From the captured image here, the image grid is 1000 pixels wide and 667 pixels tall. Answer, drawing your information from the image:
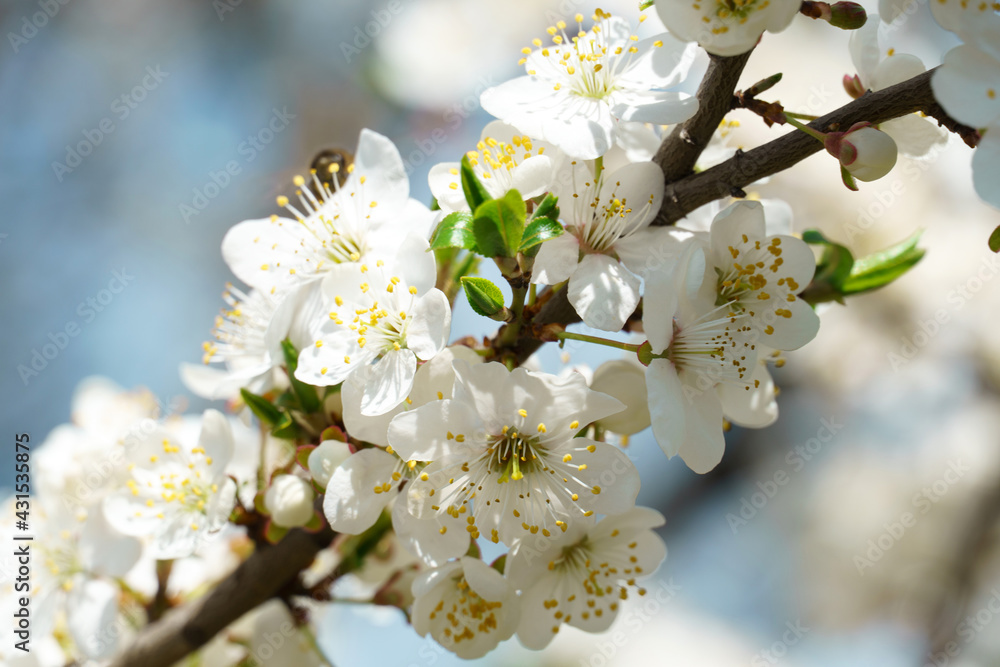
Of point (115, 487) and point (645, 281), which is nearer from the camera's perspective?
point (645, 281)

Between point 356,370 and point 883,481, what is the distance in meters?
2.41

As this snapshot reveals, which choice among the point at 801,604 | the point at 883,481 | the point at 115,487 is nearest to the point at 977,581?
the point at 883,481

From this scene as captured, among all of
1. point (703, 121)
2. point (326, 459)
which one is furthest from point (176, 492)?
point (703, 121)

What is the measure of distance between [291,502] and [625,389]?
0.41 meters

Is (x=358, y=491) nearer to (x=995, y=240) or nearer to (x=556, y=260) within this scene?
(x=556, y=260)

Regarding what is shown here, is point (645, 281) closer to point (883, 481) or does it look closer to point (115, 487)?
point (115, 487)

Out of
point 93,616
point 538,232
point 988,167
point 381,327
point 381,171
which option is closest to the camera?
point 988,167

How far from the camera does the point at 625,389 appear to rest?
0.79 meters

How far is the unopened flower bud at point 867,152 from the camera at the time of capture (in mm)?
636

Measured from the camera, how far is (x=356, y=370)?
0.72 metres

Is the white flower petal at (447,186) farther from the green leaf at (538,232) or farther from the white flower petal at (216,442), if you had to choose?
the white flower petal at (216,442)

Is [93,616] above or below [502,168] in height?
below

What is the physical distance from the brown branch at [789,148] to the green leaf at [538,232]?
0.17 meters

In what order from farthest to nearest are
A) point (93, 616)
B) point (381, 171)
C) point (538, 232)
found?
point (93, 616) < point (381, 171) < point (538, 232)
